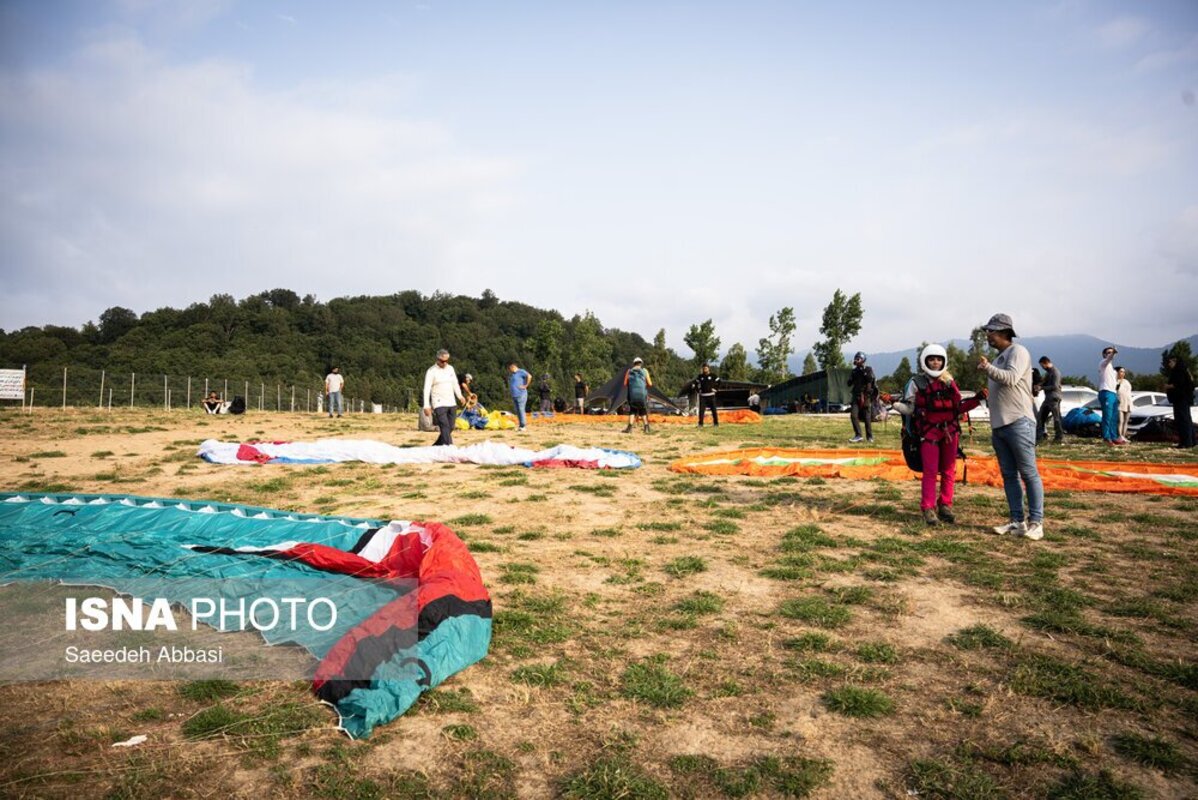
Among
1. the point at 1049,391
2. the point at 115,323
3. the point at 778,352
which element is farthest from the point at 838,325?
the point at 115,323

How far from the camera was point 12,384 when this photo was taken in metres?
29.2

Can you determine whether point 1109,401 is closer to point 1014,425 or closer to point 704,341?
point 1014,425

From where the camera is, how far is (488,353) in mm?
98188

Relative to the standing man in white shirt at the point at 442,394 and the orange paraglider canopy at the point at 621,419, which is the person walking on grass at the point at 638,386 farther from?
the orange paraglider canopy at the point at 621,419

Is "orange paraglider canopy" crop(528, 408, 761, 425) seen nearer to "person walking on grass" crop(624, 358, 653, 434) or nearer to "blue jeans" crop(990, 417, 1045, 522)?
"person walking on grass" crop(624, 358, 653, 434)

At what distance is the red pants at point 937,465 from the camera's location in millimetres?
6645

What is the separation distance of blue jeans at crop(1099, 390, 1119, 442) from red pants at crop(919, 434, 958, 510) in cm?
1148

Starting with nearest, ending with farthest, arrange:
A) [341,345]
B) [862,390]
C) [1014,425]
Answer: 1. [1014,425]
2. [862,390]
3. [341,345]

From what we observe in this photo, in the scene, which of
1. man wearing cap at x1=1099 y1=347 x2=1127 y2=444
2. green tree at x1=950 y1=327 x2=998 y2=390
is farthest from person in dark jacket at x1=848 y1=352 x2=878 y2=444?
green tree at x1=950 y1=327 x2=998 y2=390

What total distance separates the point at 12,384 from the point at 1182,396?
42712 millimetres

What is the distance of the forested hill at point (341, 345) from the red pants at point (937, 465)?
145 ft

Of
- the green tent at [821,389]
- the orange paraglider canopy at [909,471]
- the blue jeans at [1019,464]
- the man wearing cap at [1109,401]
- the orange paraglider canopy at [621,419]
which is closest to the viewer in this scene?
the blue jeans at [1019,464]

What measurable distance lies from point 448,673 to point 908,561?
4.01 metres

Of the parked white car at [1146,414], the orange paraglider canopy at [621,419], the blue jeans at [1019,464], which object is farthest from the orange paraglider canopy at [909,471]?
the orange paraglider canopy at [621,419]
